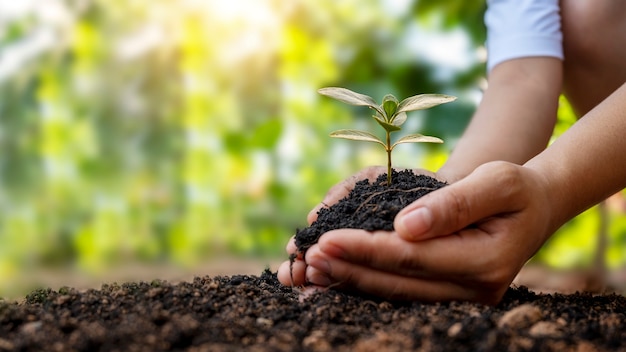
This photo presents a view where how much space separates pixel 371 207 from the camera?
989 mm

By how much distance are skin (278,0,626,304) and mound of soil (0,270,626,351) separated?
0.04 metres

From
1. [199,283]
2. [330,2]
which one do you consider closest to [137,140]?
[330,2]

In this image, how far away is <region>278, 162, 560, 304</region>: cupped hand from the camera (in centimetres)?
86

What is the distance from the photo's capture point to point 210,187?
2.96 meters

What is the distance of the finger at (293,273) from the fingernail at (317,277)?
0.04 m

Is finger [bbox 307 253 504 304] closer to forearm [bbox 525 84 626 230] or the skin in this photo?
the skin

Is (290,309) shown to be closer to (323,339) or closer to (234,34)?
(323,339)

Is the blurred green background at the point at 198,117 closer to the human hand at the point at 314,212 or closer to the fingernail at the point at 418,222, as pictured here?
the human hand at the point at 314,212

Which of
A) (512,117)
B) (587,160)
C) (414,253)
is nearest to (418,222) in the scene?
(414,253)

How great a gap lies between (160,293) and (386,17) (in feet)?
8.18

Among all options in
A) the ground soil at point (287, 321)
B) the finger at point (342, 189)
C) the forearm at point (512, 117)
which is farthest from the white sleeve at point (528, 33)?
the ground soil at point (287, 321)

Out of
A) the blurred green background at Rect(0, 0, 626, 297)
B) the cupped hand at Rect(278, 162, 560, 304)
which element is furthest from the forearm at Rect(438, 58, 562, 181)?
the blurred green background at Rect(0, 0, 626, 297)

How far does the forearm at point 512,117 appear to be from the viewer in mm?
1339

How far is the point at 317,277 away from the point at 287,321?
13 centimetres
